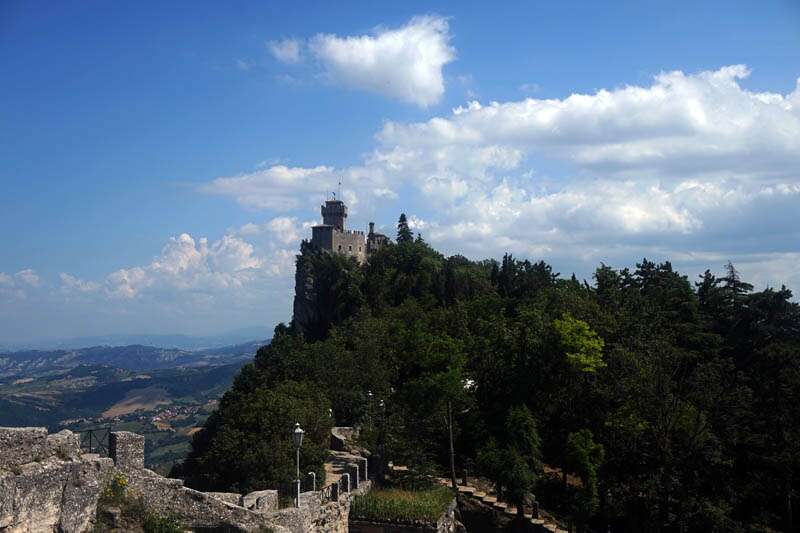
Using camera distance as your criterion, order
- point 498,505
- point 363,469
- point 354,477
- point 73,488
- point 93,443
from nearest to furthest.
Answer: point 73,488
point 93,443
point 354,477
point 363,469
point 498,505

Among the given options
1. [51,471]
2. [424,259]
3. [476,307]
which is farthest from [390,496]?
[424,259]

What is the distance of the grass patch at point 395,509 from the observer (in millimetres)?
22031

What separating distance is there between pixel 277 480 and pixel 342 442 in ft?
26.8

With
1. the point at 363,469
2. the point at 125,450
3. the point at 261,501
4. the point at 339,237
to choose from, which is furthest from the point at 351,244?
the point at 125,450

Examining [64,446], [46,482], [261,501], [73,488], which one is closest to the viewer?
[46,482]

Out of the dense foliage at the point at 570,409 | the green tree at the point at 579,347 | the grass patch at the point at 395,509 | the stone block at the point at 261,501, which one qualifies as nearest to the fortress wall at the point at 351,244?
the dense foliage at the point at 570,409

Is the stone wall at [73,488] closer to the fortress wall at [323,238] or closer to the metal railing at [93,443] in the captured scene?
the metal railing at [93,443]

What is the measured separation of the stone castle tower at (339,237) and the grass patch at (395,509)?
62896 mm

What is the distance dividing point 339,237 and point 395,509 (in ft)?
221

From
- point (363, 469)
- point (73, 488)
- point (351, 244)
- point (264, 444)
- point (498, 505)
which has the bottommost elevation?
point (498, 505)

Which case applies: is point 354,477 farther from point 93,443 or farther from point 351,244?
point 351,244

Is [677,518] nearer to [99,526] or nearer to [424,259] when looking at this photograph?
[99,526]

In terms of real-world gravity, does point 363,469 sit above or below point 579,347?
below

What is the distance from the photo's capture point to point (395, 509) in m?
22.3
